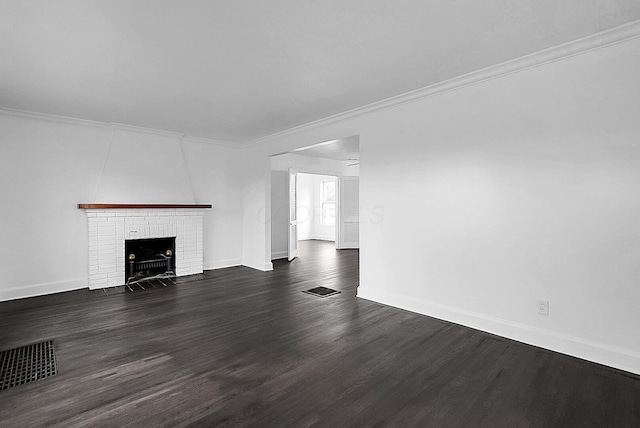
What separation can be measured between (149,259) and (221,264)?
1353 mm

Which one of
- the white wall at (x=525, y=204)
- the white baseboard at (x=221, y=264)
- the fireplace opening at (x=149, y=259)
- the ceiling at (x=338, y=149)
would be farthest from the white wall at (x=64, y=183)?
the white wall at (x=525, y=204)

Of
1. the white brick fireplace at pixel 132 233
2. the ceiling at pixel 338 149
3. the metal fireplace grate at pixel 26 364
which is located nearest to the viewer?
the metal fireplace grate at pixel 26 364

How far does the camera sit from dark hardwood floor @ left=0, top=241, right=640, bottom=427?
1955mm

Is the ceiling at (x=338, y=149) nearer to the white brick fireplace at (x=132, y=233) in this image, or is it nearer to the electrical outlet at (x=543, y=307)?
the white brick fireplace at (x=132, y=233)

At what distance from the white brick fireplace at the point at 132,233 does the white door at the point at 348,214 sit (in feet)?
14.0

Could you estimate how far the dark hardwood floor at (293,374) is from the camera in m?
1.96

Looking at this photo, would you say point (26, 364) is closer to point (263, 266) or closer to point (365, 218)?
point (365, 218)

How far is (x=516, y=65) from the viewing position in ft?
9.64

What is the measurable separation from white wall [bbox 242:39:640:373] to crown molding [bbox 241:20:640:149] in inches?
2.0

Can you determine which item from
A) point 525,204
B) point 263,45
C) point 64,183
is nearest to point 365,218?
point 525,204

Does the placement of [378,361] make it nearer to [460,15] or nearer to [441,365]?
[441,365]

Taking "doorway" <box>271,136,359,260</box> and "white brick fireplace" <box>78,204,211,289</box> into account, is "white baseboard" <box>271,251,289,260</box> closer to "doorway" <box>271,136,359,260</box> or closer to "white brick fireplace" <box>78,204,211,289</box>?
"doorway" <box>271,136,359,260</box>

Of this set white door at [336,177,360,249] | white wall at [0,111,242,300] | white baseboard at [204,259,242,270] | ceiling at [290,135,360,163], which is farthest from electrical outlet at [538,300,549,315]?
white door at [336,177,360,249]

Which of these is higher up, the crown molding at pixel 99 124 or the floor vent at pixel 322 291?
the crown molding at pixel 99 124
